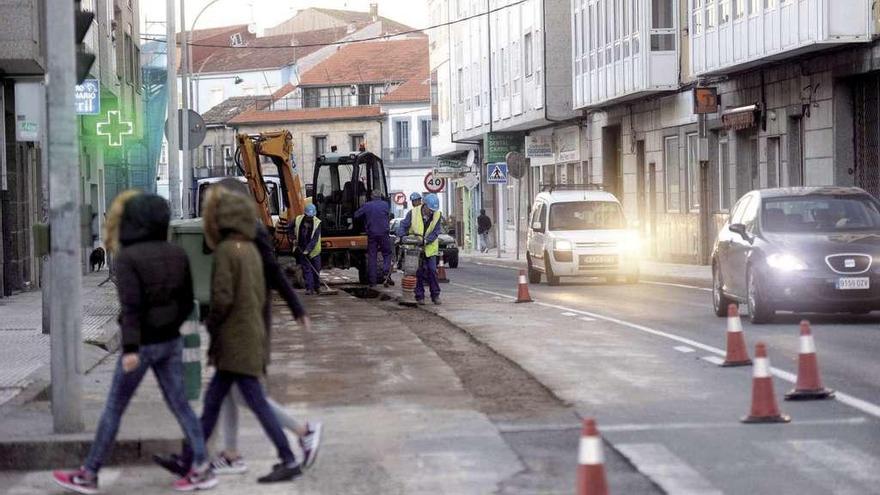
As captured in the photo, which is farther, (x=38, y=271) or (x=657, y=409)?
(x=38, y=271)

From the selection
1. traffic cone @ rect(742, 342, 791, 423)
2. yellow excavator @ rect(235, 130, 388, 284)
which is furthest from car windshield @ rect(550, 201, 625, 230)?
traffic cone @ rect(742, 342, 791, 423)

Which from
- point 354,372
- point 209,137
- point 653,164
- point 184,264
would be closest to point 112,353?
point 354,372

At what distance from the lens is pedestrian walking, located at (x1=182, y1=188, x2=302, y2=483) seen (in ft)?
29.2

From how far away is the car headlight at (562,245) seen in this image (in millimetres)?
30281

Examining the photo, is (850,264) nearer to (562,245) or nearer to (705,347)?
(705,347)

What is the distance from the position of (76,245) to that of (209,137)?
92.9 meters

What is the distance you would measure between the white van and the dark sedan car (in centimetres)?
940

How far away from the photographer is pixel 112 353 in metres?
17.9

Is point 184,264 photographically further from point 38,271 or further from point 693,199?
point 693,199

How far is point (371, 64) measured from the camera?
100500 millimetres

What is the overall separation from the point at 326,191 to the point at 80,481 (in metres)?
27.6

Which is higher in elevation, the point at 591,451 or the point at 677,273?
the point at 591,451

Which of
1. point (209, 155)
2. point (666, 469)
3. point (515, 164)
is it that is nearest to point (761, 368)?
point (666, 469)

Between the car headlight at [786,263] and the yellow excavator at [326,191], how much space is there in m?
13.7
